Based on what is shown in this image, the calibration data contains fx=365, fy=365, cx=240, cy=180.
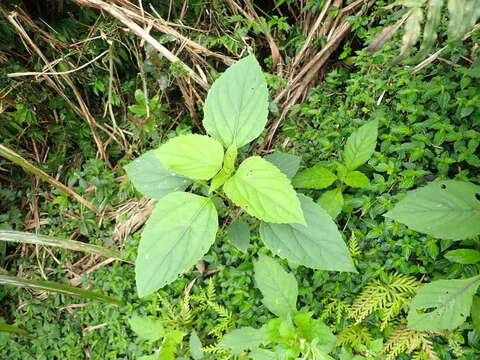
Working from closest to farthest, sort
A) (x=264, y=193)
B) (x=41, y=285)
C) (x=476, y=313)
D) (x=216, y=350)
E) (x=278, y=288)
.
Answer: (x=264, y=193) < (x=476, y=313) < (x=278, y=288) < (x=216, y=350) < (x=41, y=285)

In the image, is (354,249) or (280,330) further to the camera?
(354,249)

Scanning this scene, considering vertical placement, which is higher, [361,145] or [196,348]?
[361,145]

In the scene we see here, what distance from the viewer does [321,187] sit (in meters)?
1.43

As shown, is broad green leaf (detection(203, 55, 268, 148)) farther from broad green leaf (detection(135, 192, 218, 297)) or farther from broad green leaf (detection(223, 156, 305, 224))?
broad green leaf (detection(135, 192, 218, 297))

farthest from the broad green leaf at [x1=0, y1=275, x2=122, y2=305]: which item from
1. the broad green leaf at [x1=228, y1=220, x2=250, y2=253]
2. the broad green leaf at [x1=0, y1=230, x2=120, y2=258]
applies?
the broad green leaf at [x1=228, y1=220, x2=250, y2=253]

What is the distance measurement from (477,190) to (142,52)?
1.67 m

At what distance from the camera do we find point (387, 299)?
1.30 m

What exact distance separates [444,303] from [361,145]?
59cm

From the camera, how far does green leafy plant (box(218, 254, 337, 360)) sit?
1.21 m

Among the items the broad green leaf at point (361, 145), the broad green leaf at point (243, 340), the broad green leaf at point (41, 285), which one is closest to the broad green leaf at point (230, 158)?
the broad green leaf at point (361, 145)

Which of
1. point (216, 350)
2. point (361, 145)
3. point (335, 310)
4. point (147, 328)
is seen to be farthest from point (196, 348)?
point (361, 145)

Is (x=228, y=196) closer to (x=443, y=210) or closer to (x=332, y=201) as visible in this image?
(x=332, y=201)

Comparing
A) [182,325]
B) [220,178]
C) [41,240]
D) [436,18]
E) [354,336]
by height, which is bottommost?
[182,325]

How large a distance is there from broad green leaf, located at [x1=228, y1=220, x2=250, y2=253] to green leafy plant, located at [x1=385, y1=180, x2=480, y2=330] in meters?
0.50
